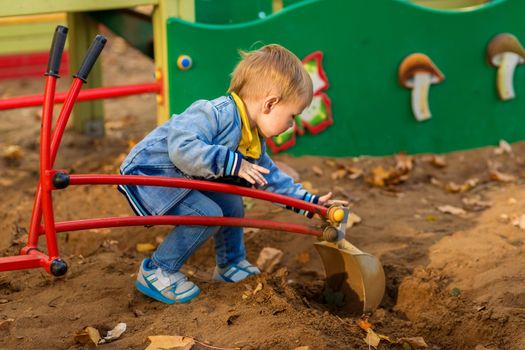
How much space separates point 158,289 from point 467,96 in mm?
3028

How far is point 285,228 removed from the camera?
132 inches

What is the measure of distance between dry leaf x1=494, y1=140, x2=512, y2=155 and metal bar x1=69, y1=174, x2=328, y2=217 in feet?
9.18

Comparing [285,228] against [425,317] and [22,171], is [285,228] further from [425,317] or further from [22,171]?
[22,171]

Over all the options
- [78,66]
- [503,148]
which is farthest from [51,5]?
[503,148]

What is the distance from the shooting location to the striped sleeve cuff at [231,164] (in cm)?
304

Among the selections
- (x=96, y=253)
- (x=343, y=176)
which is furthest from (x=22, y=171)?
(x=343, y=176)

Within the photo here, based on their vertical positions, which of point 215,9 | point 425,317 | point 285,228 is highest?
point 215,9

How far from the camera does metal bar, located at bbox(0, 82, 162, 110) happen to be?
13.6 feet

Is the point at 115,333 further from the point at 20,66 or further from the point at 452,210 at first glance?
the point at 20,66

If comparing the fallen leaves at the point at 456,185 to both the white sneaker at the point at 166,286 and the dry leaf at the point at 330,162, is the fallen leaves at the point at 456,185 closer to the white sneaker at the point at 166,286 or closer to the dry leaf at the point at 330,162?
the dry leaf at the point at 330,162

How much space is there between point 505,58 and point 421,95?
2.09 ft

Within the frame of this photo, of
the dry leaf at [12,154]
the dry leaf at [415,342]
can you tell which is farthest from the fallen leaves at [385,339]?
the dry leaf at [12,154]

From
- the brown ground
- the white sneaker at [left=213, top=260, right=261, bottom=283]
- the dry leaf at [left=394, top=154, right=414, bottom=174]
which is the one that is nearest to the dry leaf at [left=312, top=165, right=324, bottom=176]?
the brown ground

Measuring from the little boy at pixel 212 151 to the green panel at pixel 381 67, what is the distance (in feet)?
4.86
